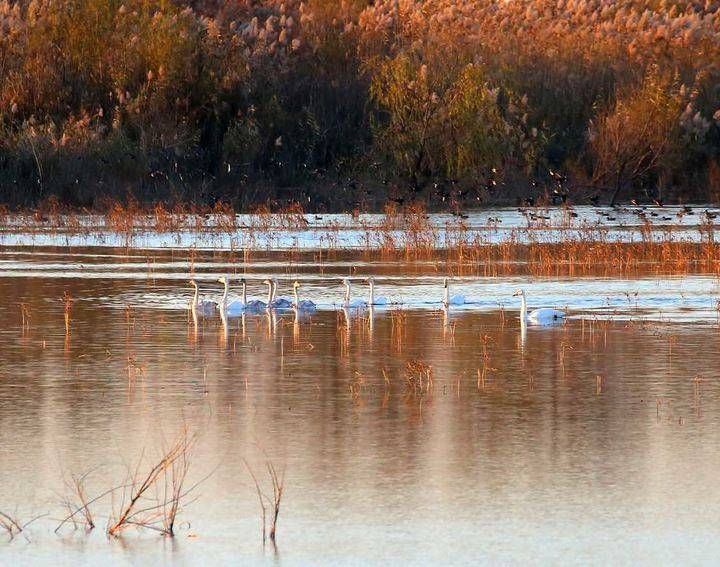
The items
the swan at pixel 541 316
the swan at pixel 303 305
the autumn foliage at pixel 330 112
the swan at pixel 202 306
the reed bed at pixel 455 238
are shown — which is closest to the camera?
the swan at pixel 541 316

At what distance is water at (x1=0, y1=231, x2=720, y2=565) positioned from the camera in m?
8.19

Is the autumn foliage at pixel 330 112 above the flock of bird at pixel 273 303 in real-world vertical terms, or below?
above

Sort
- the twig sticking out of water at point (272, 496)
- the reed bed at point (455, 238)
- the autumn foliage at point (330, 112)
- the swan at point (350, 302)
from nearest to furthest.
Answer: the twig sticking out of water at point (272, 496), the swan at point (350, 302), the reed bed at point (455, 238), the autumn foliage at point (330, 112)

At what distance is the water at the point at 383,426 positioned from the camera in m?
8.19

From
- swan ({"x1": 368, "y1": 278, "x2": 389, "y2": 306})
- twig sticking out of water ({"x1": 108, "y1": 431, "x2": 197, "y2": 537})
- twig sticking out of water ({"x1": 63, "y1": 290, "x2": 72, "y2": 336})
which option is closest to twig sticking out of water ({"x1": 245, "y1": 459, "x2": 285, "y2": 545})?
twig sticking out of water ({"x1": 108, "y1": 431, "x2": 197, "y2": 537})

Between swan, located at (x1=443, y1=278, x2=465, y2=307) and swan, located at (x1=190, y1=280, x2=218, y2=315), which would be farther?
swan, located at (x1=443, y1=278, x2=465, y2=307)

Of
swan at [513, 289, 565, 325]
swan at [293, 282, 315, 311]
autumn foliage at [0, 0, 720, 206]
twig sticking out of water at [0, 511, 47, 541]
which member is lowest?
twig sticking out of water at [0, 511, 47, 541]

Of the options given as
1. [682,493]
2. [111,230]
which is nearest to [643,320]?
[682,493]

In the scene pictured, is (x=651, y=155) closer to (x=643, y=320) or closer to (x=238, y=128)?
(x=238, y=128)

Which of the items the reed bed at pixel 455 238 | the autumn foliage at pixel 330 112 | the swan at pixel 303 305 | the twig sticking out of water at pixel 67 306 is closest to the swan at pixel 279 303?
the swan at pixel 303 305

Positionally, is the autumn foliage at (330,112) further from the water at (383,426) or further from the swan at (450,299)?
the water at (383,426)

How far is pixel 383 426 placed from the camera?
10.9 meters

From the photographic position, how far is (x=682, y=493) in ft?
29.7

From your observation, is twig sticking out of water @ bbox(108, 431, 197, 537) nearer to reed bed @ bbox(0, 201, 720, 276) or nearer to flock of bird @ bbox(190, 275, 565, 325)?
flock of bird @ bbox(190, 275, 565, 325)
